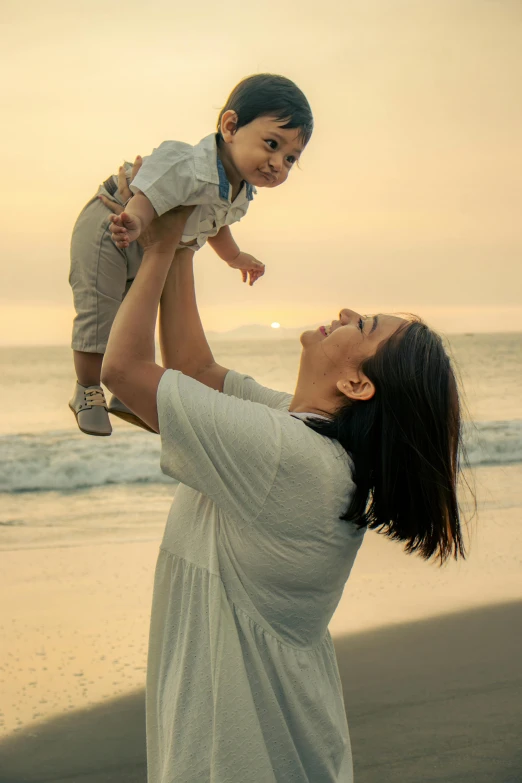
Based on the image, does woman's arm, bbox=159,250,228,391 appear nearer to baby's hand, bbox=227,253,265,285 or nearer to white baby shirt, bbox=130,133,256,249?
white baby shirt, bbox=130,133,256,249

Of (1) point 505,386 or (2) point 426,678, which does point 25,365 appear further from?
(2) point 426,678

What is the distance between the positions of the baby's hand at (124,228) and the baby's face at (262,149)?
0.29m

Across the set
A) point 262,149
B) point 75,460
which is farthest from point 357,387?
point 75,460

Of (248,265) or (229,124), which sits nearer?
(229,124)

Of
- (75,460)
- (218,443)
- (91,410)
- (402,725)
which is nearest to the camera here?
(218,443)

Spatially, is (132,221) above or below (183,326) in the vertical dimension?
above

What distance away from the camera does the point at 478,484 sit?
6.30 meters

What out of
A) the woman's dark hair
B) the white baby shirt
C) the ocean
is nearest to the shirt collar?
the white baby shirt

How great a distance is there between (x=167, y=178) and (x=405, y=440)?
0.51 metres

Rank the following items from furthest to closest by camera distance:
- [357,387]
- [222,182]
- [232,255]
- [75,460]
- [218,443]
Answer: [75,460] < [232,255] < [222,182] < [357,387] < [218,443]

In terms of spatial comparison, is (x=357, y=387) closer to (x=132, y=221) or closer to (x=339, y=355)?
(x=339, y=355)

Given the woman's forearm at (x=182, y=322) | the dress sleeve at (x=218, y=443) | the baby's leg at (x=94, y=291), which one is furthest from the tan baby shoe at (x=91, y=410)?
the dress sleeve at (x=218, y=443)

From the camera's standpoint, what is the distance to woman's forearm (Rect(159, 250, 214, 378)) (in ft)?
4.62

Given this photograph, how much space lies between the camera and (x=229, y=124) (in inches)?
58.2
